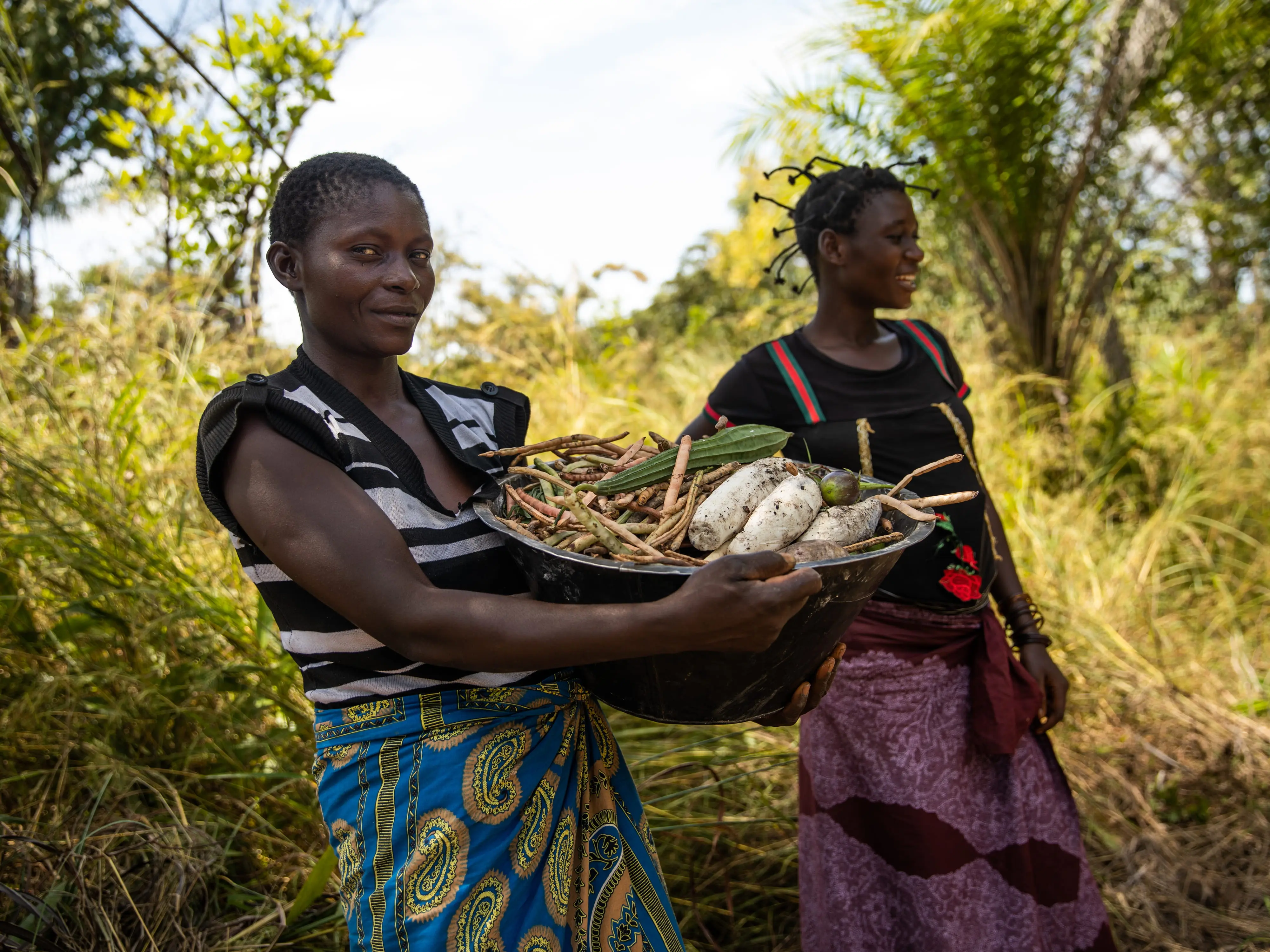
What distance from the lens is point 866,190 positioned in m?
2.13

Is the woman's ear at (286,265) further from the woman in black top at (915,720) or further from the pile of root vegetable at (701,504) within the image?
the woman in black top at (915,720)

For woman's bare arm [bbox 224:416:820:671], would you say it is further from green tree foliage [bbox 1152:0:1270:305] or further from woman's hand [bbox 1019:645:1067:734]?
green tree foliage [bbox 1152:0:1270:305]

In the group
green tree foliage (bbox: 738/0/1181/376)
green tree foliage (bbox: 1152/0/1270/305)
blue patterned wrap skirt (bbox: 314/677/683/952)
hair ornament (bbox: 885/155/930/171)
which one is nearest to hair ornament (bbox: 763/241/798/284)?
hair ornament (bbox: 885/155/930/171)

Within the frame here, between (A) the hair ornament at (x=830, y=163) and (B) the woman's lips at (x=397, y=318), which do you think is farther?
(A) the hair ornament at (x=830, y=163)

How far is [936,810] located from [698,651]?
1.11 m

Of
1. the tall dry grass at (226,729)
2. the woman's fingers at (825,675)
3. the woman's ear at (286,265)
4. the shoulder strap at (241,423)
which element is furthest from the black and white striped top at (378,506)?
the tall dry grass at (226,729)

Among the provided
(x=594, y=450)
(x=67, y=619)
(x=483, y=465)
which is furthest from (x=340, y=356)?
(x=67, y=619)

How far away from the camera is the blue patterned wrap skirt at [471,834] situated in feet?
3.83

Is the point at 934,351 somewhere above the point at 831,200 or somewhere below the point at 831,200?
below

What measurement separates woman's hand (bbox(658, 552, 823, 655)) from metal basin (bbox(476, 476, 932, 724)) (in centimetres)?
5

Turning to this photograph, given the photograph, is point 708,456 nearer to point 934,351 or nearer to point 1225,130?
point 934,351

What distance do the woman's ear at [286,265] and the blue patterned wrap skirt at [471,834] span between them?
62 cm

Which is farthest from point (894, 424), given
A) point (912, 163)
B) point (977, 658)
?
point (912, 163)

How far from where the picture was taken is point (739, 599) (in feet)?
3.14
